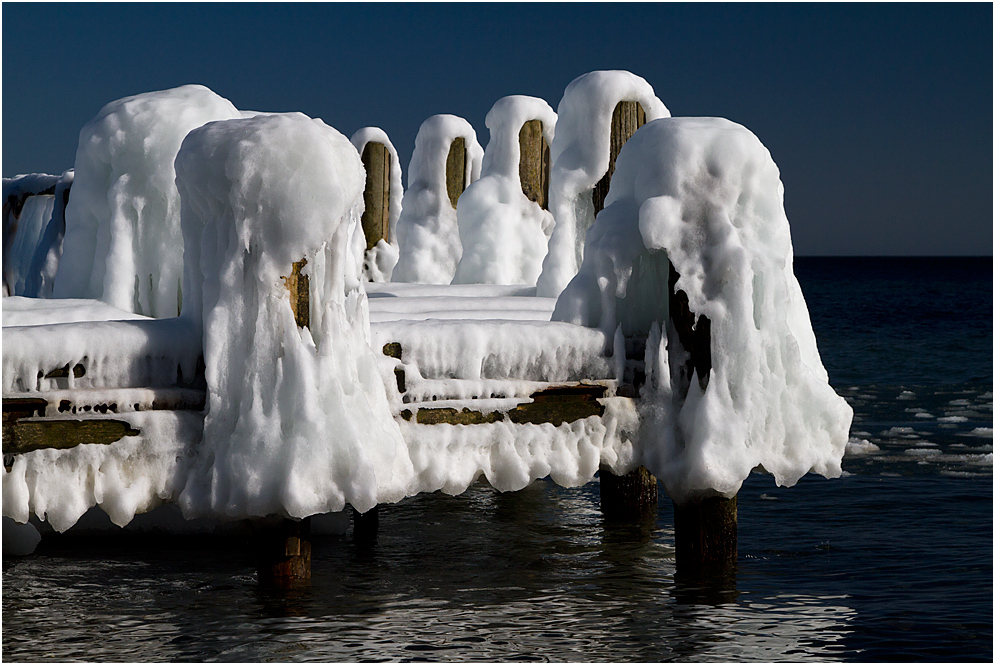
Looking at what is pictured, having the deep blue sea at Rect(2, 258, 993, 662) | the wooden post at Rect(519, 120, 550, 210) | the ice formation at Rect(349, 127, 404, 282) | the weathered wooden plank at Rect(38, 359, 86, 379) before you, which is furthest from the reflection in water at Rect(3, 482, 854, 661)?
the ice formation at Rect(349, 127, 404, 282)

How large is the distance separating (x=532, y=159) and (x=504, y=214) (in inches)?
28.7

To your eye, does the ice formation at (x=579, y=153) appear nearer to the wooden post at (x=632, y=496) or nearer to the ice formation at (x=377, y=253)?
→ the wooden post at (x=632, y=496)

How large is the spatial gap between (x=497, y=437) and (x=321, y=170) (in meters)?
1.57

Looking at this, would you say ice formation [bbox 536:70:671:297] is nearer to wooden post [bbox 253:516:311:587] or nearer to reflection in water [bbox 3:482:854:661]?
reflection in water [bbox 3:482:854:661]

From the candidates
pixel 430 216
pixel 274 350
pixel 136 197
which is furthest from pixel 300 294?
pixel 430 216

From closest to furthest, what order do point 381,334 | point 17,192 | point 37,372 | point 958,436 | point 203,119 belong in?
point 37,372 → point 381,334 → point 203,119 → point 958,436 → point 17,192

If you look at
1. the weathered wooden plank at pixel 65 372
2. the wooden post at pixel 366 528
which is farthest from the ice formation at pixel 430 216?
the weathered wooden plank at pixel 65 372

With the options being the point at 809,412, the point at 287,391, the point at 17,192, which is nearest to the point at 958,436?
the point at 809,412

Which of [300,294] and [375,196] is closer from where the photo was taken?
[300,294]

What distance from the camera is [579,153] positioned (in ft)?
32.3

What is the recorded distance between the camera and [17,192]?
15094 mm

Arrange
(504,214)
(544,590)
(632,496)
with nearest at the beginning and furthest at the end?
(544,590) → (632,496) → (504,214)

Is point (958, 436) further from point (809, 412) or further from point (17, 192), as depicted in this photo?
point (17, 192)

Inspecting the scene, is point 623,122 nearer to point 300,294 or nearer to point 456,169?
point 300,294
